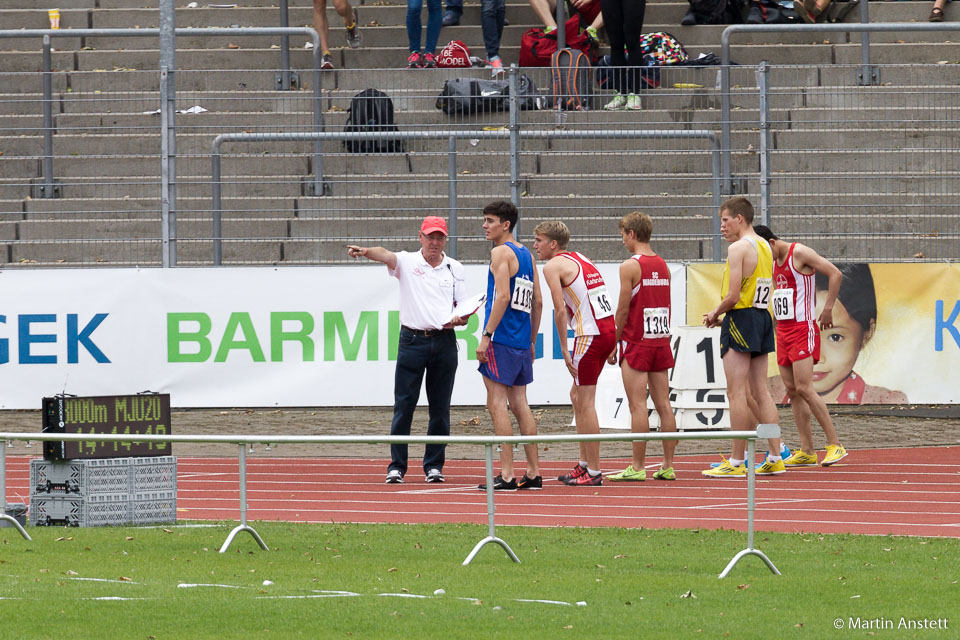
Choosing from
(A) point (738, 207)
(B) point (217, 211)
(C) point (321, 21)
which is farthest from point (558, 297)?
(C) point (321, 21)

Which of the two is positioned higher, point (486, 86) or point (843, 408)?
point (486, 86)

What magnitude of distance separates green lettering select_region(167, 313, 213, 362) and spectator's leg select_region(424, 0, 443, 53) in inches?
217

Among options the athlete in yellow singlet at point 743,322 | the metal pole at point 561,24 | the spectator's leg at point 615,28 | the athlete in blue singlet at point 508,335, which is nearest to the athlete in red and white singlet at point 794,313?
the athlete in yellow singlet at point 743,322

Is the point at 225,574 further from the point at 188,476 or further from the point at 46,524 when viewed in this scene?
the point at 188,476

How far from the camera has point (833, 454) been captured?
13297 millimetres

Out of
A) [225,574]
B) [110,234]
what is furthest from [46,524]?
[110,234]

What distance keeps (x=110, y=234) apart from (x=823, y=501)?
8.43m

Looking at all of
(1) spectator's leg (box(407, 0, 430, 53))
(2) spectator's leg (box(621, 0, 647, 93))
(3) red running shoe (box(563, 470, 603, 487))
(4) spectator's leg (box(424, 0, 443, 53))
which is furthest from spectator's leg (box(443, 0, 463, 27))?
(3) red running shoe (box(563, 470, 603, 487))

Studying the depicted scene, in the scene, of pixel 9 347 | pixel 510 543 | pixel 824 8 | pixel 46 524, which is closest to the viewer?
pixel 510 543

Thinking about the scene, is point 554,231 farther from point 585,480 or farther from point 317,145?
point 317,145

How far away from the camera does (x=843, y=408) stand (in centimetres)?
1614

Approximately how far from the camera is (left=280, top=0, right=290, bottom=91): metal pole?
53.9 feet

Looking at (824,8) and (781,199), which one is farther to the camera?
(824,8)

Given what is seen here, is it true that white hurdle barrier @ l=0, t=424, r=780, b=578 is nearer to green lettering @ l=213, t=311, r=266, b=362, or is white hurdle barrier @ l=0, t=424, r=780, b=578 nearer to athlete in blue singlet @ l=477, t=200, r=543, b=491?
athlete in blue singlet @ l=477, t=200, r=543, b=491
